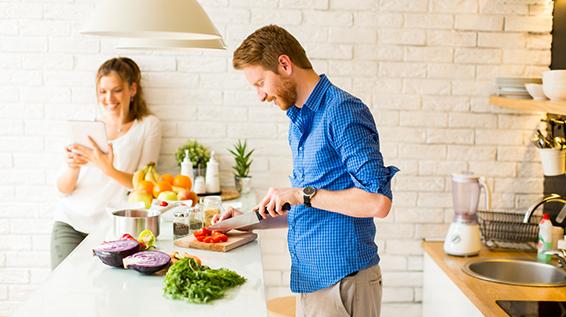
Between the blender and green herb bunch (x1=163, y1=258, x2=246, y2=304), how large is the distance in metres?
1.96

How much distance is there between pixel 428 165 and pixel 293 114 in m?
1.86

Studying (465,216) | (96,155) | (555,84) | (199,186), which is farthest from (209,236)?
(555,84)

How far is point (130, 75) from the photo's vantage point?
3.97 metres

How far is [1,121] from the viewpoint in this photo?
4.11 metres

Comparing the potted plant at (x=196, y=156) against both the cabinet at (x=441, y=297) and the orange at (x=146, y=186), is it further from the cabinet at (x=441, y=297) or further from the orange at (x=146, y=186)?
the cabinet at (x=441, y=297)

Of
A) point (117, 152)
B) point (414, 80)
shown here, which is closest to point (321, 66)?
point (414, 80)

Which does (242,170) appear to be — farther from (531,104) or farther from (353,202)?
(353,202)

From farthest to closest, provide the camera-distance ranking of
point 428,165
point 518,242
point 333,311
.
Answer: point 428,165, point 518,242, point 333,311

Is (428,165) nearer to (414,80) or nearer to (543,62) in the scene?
(414,80)

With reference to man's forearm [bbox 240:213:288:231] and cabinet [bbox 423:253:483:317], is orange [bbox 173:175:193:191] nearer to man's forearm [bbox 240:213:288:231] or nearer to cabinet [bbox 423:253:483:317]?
man's forearm [bbox 240:213:288:231]

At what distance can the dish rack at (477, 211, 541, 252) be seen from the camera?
13.1 feet

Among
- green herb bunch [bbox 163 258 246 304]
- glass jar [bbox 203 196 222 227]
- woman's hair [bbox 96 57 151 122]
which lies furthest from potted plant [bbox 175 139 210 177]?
green herb bunch [bbox 163 258 246 304]

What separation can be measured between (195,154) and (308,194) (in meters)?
1.70

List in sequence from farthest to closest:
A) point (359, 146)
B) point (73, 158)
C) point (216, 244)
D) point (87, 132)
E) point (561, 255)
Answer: point (73, 158) < point (87, 132) < point (561, 255) < point (216, 244) < point (359, 146)
